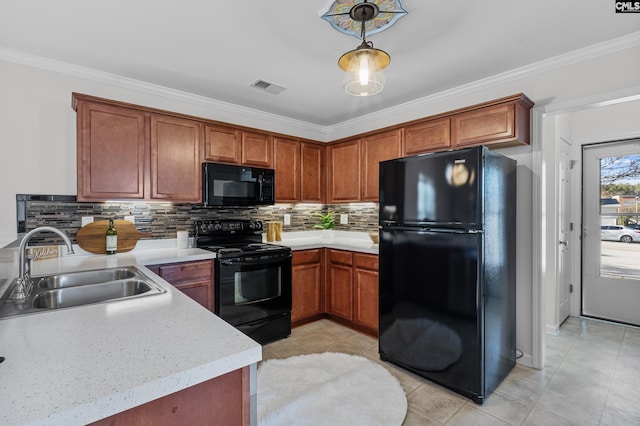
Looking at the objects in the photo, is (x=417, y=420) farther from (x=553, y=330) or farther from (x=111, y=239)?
(x=111, y=239)

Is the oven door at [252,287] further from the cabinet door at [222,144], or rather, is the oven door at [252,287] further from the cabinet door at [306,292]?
the cabinet door at [222,144]

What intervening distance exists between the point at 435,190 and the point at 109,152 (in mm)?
2595

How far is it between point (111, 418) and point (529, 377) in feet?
9.30

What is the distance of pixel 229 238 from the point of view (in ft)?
11.2

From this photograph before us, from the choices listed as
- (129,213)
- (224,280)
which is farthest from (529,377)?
(129,213)

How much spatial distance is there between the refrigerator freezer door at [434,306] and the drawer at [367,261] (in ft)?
1.47

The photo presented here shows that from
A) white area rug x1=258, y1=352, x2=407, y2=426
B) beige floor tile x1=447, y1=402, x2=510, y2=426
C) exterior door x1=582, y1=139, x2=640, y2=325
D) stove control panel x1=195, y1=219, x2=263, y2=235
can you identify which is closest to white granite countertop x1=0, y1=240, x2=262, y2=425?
white area rug x1=258, y1=352, x2=407, y2=426

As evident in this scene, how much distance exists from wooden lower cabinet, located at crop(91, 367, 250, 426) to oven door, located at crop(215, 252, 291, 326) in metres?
1.99

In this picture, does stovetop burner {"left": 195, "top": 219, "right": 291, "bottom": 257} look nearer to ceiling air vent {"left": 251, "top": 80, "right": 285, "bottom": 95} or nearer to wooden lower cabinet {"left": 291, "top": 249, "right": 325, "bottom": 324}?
wooden lower cabinet {"left": 291, "top": 249, "right": 325, "bottom": 324}

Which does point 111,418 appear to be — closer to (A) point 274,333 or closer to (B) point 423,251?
(B) point 423,251

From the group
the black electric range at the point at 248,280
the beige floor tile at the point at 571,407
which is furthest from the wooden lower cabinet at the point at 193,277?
the beige floor tile at the point at 571,407

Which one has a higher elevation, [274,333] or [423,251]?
[423,251]

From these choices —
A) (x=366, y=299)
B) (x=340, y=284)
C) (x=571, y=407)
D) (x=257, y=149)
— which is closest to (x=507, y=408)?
(x=571, y=407)

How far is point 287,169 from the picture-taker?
12.4ft
